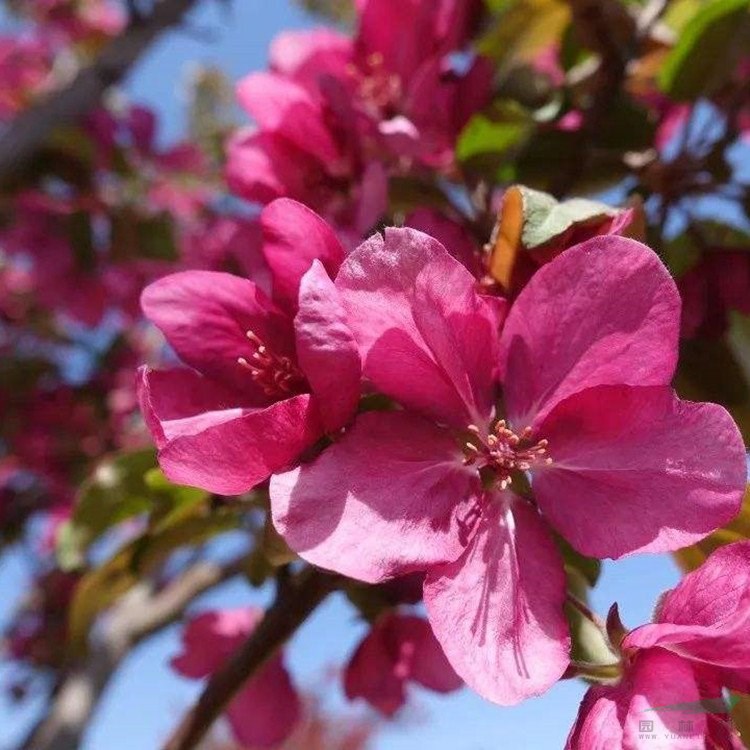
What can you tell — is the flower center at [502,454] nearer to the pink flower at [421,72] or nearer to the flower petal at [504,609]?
the flower petal at [504,609]

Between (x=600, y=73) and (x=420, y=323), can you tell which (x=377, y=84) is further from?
(x=420, y=323)

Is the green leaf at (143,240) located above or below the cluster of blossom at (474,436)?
below

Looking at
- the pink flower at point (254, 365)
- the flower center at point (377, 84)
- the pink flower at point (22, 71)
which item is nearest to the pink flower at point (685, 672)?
the pink flower at point (254, 365)

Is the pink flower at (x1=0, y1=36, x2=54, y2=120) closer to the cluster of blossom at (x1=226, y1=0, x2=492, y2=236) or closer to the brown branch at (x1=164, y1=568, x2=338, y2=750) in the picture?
the cluster of blossom at (x1=226, y1=0, x2=492, y2=236)

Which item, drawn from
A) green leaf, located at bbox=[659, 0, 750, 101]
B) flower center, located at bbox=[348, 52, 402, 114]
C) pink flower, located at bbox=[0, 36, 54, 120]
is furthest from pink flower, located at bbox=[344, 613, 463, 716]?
pink flower, located at bbox=[0, 36, 54, 120]

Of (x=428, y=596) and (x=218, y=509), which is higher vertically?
(x=428, y=596)

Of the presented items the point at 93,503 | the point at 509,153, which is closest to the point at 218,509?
the point at 93,503

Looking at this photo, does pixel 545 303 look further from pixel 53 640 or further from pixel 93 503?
pixel 53 640
